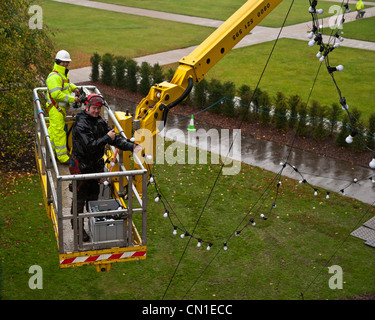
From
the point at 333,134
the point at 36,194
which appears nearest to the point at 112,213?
the point at 36,194

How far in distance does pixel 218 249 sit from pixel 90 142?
152 inches

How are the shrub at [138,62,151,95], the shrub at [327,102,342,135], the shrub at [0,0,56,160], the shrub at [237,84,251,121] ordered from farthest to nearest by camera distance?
the shrub at [138,62,151,95], the shrub at [237,84,251,121], the shrub at [327,102,342,135], the shrub at [0,0,56,160]

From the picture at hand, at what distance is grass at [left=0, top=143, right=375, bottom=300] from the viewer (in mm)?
9367

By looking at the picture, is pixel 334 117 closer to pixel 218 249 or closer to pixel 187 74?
pixel 218 249

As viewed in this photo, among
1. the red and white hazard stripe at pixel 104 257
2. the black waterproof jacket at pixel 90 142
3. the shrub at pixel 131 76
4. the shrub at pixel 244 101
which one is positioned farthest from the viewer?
the shrub at pixel 131 76

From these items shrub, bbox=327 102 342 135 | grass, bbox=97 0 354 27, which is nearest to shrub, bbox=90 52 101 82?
shrub, bbox=327 102 342 135

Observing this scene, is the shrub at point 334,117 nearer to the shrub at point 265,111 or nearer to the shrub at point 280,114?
the shrub at point 280,114

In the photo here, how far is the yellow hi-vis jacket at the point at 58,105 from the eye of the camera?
9773 millimetres

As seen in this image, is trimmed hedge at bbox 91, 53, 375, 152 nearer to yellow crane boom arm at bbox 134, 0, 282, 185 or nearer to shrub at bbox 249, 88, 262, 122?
shrub at bbox 249, 88, 262, 122

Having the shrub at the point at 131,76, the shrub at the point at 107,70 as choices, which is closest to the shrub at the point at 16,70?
the shrub at the point at 131,76

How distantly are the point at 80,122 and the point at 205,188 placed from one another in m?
5.52

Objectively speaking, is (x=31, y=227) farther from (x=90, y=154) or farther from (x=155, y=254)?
(x=90, y=154)

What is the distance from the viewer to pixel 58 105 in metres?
9.95

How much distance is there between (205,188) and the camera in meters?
12.9
